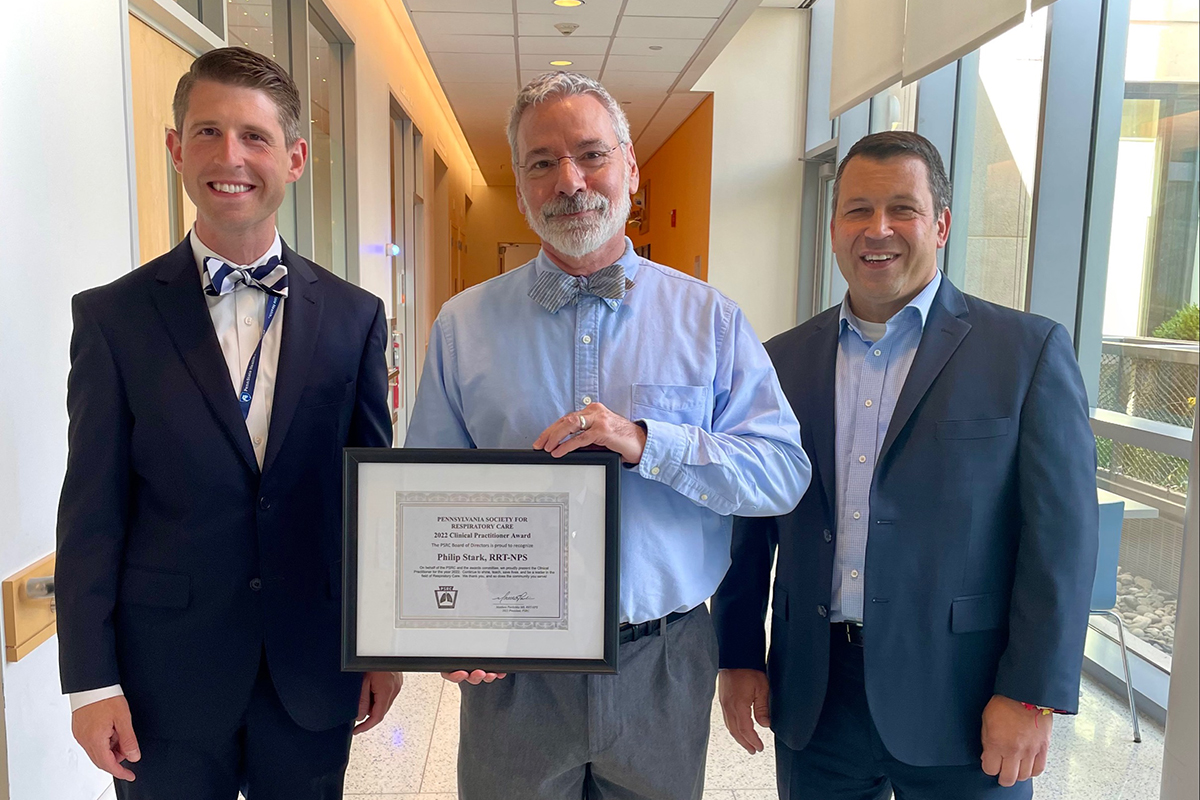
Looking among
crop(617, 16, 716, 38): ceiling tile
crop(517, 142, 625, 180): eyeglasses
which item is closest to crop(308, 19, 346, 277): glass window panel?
crop(617, 16, 716, 38): ceiling tile

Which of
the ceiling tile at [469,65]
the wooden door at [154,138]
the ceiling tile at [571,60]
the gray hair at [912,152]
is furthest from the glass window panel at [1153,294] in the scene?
the ceiling tile at [469,65]

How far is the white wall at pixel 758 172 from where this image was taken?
7332mm

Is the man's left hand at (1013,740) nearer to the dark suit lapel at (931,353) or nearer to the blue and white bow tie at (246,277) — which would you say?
the dark suit lapel at (931,353)

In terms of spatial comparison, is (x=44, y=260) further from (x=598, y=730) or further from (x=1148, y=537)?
(x=1148, y=537)

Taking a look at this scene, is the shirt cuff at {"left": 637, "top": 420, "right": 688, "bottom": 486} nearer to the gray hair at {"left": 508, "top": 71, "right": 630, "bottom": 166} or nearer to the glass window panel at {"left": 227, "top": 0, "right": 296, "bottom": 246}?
the gray hair at {"left": 508, "top": 71, "right": 630, "bottom": 166}

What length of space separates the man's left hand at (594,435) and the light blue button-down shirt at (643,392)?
9 centimetres

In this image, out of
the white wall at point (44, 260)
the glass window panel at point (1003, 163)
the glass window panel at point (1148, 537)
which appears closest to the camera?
the white wall at point (44, 260)

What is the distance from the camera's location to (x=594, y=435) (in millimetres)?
1236

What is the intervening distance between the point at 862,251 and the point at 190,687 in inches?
57.9

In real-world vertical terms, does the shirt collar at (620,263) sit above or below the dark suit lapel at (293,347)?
above

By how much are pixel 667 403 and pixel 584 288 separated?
0.25 meters

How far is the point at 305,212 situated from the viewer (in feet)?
14.7

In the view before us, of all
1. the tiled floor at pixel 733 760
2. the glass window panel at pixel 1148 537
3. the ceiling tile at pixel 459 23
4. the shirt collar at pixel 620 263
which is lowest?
the tiled floor at pixel 733 760

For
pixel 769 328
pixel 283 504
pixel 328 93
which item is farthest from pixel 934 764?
pixel 769 328
